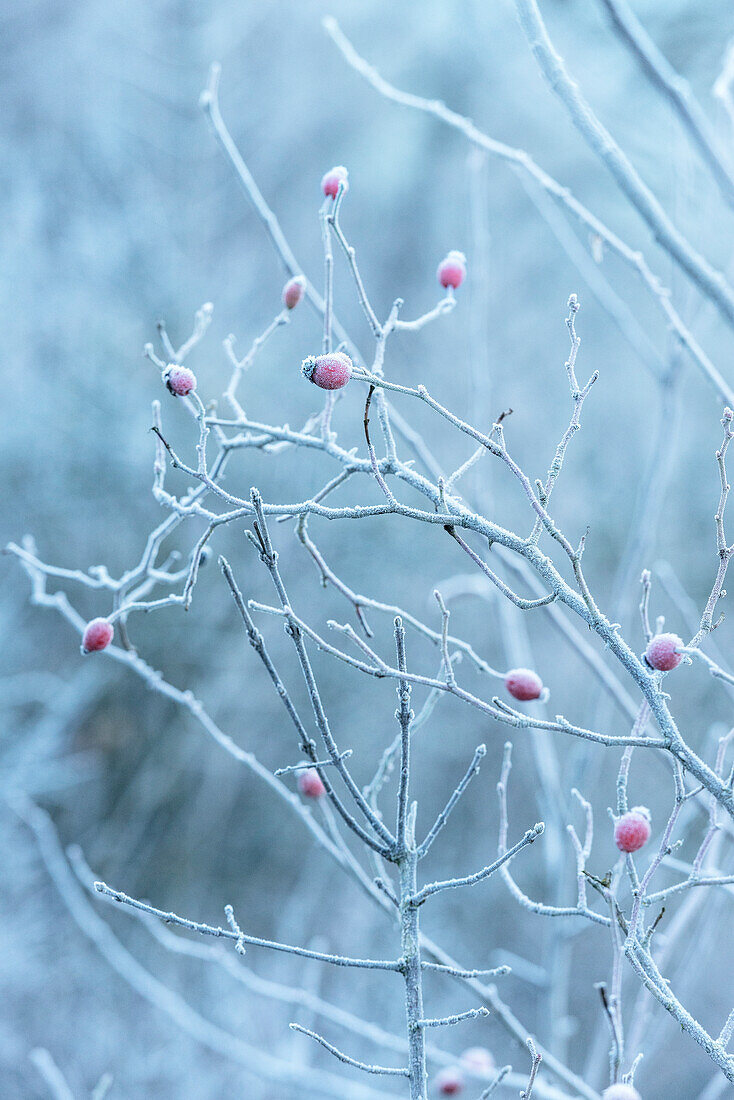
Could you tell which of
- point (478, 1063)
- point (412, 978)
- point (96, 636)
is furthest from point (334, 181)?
point (478, 1063)

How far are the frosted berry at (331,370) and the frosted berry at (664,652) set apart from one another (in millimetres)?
195

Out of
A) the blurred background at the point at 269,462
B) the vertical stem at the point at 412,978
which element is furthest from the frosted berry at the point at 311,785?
the blurred background at the point at 269,462

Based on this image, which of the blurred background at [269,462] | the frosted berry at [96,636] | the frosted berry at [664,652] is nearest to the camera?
the frosted berry at [664,652]

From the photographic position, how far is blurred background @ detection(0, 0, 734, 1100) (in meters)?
2.74

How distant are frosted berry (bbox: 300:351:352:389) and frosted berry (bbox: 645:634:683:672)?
0.19 meters

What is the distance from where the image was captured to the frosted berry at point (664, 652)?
40 cm

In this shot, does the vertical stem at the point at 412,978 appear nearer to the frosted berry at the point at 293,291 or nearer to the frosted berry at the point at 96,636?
the frosted berry at the point at 96,636

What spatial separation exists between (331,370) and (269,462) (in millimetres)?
2666

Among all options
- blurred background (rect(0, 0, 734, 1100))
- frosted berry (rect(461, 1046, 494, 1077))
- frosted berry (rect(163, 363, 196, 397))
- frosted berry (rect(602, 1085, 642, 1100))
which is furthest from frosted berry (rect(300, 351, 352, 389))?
blurred background (rect(0, 0, 734, 1100))

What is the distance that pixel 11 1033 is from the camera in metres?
2.44

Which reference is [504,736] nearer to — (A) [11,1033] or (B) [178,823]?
(B) [178,823]

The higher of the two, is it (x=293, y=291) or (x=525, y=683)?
(x=293, y=291)

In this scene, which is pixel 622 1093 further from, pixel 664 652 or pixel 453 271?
pixel 453 271

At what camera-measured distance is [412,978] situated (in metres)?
0.42
